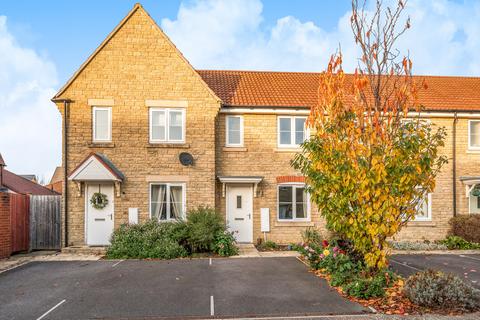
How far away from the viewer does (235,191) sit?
50.8 ft

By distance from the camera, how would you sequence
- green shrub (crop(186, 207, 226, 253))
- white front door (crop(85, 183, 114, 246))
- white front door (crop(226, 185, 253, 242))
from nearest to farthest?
green shrub (crop(186, 207, 226, 253)), white front door (crop(85, 183, 114, 246)), white front door (crop(226, 185, 253, 242))

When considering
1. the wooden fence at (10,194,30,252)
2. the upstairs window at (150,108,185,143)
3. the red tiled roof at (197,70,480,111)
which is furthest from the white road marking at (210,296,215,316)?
the wooden fence at (10,194,30,252)

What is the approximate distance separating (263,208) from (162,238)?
427cm

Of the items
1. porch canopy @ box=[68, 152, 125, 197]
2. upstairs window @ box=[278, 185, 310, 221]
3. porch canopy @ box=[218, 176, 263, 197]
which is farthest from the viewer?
upstairs window @ box=[278, 185, 310, 221]

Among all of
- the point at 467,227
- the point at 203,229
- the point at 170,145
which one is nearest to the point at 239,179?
the point at 203,229

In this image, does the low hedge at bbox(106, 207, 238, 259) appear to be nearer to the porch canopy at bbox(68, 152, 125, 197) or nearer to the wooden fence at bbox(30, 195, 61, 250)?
the porch canopy at bbox(68, 152, 125, 197)

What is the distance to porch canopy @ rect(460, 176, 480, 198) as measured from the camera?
1579cm

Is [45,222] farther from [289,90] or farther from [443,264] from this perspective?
[443,264]

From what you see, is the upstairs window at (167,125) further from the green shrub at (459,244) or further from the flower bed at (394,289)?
the green shrub at (459,244)

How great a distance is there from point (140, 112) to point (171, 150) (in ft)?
6.22

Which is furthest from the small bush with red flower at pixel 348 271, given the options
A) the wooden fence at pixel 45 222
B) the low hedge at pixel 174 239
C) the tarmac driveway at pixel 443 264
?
the wooden fence at pixel 45 222

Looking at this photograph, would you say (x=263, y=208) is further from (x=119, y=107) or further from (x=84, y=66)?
(x=84, y=66)

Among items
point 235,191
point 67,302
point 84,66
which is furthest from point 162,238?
point 84,66

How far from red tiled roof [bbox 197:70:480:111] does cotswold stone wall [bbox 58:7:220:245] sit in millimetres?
1772
